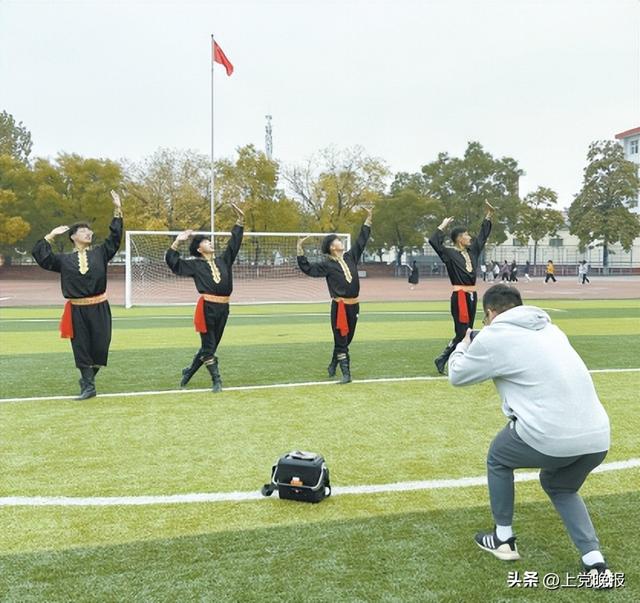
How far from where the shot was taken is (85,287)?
7.53m

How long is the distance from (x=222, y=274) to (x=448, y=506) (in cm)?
478

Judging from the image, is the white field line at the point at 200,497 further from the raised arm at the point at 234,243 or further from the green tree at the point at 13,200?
the green tree at the point at 13,200

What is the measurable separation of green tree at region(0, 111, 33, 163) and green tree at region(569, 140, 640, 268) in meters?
59.3

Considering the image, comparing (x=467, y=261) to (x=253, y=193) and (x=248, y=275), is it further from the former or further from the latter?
(x=253, y=193)

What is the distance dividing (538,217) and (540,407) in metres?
55.2

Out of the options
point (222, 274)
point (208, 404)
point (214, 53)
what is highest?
point (214, 53)

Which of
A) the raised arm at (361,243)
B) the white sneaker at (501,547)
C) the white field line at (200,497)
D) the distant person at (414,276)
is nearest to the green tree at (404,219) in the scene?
the distant person at (414,276)

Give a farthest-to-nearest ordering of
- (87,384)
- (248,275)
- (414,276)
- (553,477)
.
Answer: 1. (248,275)
2. (414,276)
3. (87,384)
4. (553,477)

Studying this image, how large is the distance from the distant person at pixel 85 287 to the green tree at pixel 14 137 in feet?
229

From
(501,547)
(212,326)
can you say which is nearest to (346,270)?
(212,326)

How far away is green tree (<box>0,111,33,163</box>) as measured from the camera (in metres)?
70.4

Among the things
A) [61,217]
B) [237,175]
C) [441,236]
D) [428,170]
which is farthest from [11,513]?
[428,170]

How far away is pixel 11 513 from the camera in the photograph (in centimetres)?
426

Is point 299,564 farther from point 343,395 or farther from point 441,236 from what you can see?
point 441,236
